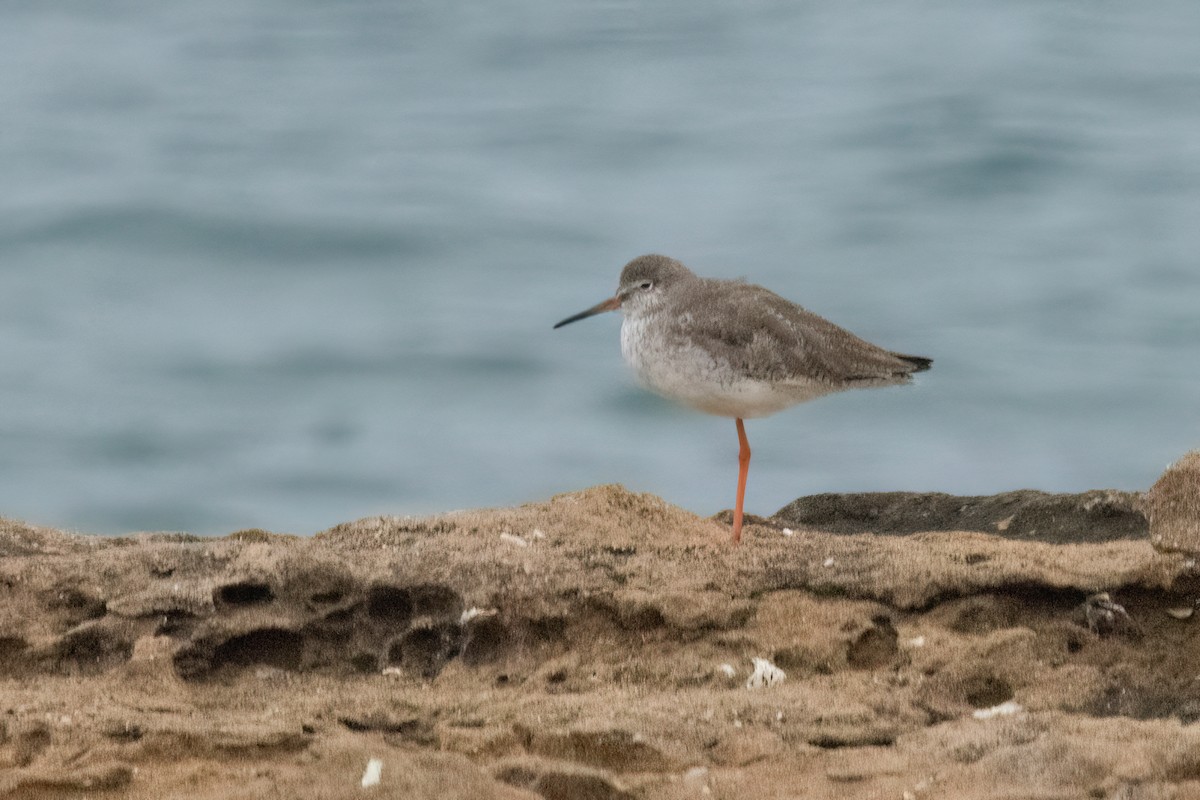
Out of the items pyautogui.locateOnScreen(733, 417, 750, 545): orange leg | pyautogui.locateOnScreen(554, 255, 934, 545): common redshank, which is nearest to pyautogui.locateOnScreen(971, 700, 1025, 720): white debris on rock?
pyautogui.locateOnScreen(733, 417, 750, 545): orange leg

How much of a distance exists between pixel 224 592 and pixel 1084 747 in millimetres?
2838

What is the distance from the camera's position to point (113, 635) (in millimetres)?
4941

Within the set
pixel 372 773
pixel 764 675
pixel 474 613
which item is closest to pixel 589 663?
pixel 474 613

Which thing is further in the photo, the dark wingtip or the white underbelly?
the dark wingtip

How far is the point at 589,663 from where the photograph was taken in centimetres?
494

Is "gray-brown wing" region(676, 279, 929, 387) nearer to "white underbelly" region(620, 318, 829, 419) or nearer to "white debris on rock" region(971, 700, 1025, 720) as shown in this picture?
"white underbelly" region(620, 318, 829, 419)

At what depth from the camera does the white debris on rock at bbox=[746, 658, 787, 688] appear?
4.75 metres

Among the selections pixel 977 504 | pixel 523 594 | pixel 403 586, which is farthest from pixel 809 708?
pixel 977 504

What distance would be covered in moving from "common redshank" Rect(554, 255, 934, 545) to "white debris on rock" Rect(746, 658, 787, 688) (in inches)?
64.0

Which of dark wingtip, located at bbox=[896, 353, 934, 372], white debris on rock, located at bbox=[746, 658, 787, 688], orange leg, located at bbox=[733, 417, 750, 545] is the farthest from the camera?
dark wingtip, located at bbox=[896, 353, 934, 372]

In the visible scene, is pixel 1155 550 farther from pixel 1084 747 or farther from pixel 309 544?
pixel 309 544

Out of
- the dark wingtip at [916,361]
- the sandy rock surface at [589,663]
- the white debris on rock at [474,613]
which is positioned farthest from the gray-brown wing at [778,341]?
the white debris on rock at [474,613]

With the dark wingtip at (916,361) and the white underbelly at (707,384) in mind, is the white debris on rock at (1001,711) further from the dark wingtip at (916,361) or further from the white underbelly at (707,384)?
the dark wingtip at (916,361)

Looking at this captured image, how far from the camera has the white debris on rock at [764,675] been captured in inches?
187
